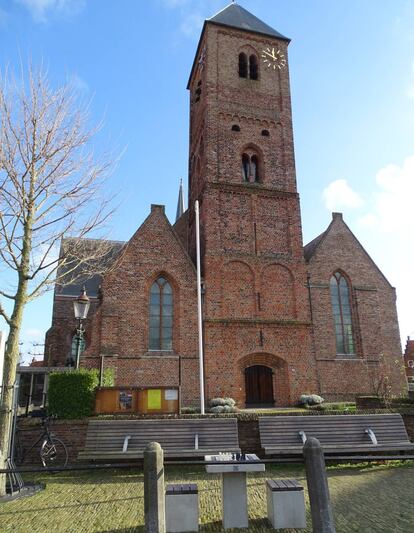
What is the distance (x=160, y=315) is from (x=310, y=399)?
24.8 feet

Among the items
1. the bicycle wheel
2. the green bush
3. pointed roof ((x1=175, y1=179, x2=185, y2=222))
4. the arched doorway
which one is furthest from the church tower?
pointed roof ((x1=175, y1=179, x2=185, y2=222))

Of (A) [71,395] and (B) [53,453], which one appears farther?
(A) [71,395]

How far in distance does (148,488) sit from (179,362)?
1319cm

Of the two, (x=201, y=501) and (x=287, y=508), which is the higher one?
(x=287, y=508)

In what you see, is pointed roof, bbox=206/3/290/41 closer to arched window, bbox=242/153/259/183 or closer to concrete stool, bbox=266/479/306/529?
arched window, bbox=242/153/259/183

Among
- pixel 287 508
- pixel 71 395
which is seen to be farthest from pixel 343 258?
pixel 287 508

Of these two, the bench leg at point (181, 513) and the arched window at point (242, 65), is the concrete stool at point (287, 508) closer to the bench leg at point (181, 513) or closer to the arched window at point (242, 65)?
the bench leg at point (181, 513)

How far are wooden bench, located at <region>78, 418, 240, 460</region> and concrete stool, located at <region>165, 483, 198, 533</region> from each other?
336 centimetres

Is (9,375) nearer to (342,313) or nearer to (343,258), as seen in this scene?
(342,313)

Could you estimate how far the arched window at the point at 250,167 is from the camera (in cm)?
2273

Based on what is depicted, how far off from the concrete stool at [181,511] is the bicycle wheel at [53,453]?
5125mm

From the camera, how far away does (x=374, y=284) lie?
73.4 ft

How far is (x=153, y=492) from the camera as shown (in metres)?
5.31

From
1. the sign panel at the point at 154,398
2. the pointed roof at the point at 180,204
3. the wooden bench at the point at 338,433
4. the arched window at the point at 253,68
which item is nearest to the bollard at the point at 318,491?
the wooden bench at the point at 338,433
